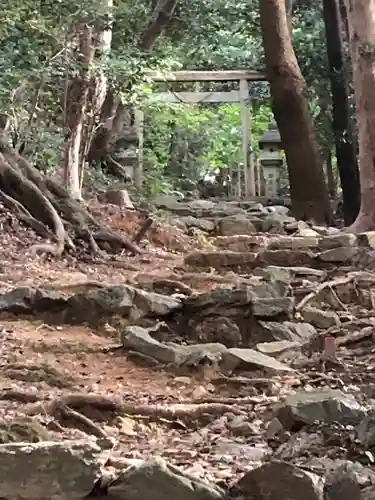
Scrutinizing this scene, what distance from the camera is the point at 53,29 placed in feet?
26.2

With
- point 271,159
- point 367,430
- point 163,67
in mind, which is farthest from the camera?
point 271,159

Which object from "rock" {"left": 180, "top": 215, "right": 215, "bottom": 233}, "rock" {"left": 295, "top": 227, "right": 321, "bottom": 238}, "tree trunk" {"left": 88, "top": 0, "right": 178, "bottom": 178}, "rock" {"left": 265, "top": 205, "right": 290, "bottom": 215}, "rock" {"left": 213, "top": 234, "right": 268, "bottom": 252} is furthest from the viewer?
"tree trunk" {"left": 88, "top": 0, "right": 178, "bottom": 178}

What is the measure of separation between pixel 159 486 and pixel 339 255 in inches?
170

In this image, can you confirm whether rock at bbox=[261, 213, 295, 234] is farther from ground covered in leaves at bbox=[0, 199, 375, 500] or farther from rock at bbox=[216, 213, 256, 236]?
ground covered in leaves at bbox=[0, 199, 375, 500]

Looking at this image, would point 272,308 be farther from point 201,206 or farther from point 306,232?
point 201,206

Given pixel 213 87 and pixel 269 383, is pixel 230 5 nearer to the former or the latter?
pixel 213 87

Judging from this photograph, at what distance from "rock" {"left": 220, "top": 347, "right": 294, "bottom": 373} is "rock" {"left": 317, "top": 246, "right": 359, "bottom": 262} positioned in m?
2.35

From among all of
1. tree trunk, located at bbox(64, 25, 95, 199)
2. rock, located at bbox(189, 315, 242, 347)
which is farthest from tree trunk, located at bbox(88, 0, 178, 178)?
rock, located at bbox(189, 315, 242, 347)

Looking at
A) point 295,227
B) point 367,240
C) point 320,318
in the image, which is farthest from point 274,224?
point 320,318

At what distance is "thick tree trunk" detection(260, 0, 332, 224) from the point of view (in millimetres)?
9867

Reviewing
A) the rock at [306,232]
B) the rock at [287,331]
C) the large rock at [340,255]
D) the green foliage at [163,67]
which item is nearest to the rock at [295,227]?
the rock at [306,232]

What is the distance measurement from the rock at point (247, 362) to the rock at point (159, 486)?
5.60 feet

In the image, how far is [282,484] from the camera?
1882 mm

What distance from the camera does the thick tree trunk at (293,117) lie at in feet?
32.4
